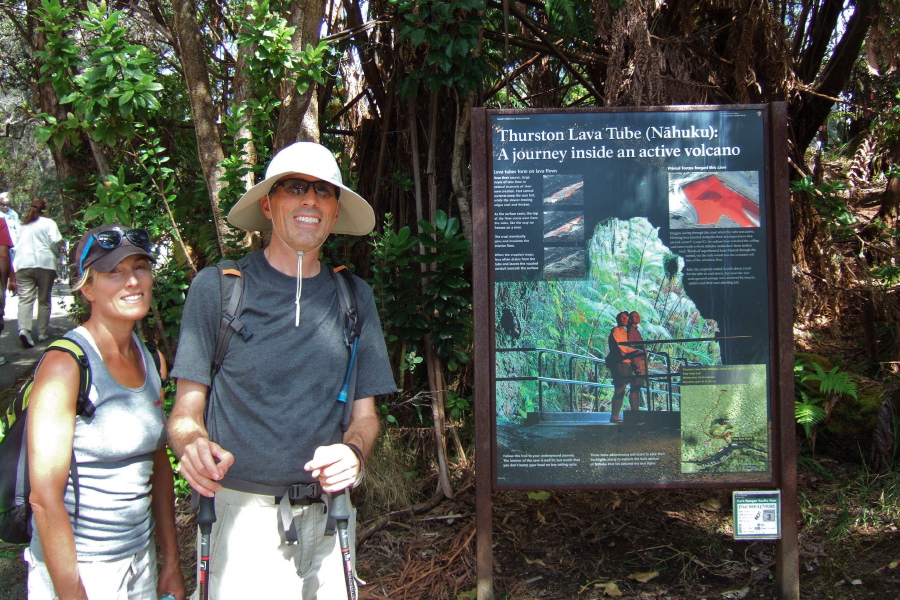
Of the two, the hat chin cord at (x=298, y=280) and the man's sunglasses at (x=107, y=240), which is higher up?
the man's sunglasses at (x=107, y=240)

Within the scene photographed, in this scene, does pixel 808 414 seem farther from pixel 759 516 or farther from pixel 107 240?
pixel 107 240

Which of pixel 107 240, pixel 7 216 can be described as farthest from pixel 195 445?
pixel 7 216

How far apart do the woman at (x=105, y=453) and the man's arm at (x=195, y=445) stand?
0.77 ft

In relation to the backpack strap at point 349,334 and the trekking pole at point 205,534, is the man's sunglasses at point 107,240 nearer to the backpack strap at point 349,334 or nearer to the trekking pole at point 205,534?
the backpack strap at point 349,334

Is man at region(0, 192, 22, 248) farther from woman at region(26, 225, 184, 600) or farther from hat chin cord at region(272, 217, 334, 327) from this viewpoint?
hat chin cord at region(272, 217, 334, 327)

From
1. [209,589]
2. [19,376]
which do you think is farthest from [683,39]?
[19,376]

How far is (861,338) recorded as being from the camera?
6.22m

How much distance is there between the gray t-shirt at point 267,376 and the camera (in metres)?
2.30

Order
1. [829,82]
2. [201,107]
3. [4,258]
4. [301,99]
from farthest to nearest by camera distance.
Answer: [4,258], [829,82], [201,107], [301,99]

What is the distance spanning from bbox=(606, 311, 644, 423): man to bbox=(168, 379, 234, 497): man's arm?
188 cm

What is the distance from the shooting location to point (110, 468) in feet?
7.63

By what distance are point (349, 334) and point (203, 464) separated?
25.4 inches

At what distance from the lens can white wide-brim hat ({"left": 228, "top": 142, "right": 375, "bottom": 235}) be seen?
93.8 inches

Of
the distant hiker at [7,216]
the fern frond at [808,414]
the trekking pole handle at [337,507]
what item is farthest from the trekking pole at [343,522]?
the distant hiker at [7,216]
